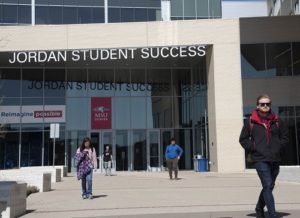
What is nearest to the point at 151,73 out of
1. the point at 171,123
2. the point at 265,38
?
the point at 171,123

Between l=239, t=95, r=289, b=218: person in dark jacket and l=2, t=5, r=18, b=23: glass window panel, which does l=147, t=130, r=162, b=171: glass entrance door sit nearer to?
l=2, t=5, r=18, b=23: glass window panel

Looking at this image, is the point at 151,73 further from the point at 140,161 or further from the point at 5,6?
the point at 5,6

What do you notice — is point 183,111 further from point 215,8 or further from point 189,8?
point 215,8

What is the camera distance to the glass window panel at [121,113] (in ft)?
118

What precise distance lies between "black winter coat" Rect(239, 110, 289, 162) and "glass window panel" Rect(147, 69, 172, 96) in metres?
27.9

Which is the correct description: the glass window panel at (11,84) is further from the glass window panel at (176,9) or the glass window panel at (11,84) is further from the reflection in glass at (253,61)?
the glass window panel at (176,9)

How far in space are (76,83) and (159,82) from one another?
211 inches

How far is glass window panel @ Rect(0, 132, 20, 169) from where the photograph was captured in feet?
116

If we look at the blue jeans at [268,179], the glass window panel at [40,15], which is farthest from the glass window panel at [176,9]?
the blue jeans at [268,179]

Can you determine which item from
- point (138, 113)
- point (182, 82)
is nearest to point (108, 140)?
point (138, 113)

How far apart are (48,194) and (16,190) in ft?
19.8

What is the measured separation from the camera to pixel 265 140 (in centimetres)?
841

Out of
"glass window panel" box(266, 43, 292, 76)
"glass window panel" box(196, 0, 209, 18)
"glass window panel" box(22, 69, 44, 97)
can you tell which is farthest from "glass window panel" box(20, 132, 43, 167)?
"glass window panel" box(196, 0, 209, 18)

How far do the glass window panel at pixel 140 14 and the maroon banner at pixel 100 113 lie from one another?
21.6m
